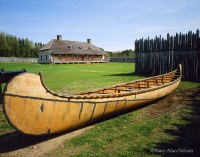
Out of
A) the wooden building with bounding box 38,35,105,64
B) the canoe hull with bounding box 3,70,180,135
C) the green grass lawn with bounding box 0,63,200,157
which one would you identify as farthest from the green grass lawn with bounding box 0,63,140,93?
the wooden building with bounding box 38,35,105,64

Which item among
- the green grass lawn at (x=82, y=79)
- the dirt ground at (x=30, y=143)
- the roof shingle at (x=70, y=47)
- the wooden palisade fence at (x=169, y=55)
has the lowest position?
the dirt ground at (x=30, y=143)

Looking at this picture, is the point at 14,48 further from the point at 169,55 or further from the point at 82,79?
the point at 169,55

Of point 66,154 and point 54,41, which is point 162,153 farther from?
point 54,41

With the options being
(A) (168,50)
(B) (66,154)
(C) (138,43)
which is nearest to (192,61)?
(A) (168,50)

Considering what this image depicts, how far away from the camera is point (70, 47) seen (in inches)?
1887

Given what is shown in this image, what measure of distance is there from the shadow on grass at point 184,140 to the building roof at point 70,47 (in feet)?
129

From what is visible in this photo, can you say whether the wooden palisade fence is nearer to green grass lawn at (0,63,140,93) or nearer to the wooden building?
green grass lawn at (0,63,140,93)

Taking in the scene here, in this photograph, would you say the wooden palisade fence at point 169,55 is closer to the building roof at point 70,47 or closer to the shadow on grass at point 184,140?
the shadow on grass at point 184,140

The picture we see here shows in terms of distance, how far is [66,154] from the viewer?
14.6ft

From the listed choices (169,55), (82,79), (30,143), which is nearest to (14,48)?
(82,79)

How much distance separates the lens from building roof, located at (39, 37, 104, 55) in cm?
4484

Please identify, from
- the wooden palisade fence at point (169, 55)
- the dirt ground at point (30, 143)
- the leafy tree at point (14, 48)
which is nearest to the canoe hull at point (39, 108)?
the dirt ground at point (30, 143)

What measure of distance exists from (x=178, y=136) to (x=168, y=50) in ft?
37.9

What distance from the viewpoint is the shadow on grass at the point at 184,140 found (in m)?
4.40
